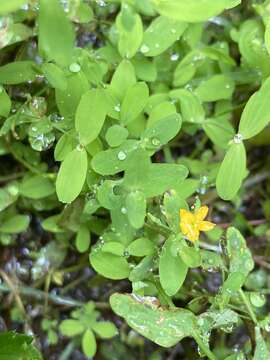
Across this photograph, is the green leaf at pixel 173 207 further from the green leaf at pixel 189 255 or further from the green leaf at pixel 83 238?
the green leaf at pixel 83 238

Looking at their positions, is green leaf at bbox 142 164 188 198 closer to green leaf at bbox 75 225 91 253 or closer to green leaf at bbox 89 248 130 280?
green leaf at bbox 89 248 130 280

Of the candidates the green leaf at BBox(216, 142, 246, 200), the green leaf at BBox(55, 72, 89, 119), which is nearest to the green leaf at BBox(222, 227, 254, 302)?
the green leaf at BBox(216, 142, 246, 200)

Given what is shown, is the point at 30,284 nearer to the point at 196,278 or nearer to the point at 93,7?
the point at 196,278

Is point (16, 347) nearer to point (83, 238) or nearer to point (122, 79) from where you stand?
point (83, 238)

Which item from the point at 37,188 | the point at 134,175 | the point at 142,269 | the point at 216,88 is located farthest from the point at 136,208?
the point at 216,88

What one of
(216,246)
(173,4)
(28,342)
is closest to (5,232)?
(28,342)
